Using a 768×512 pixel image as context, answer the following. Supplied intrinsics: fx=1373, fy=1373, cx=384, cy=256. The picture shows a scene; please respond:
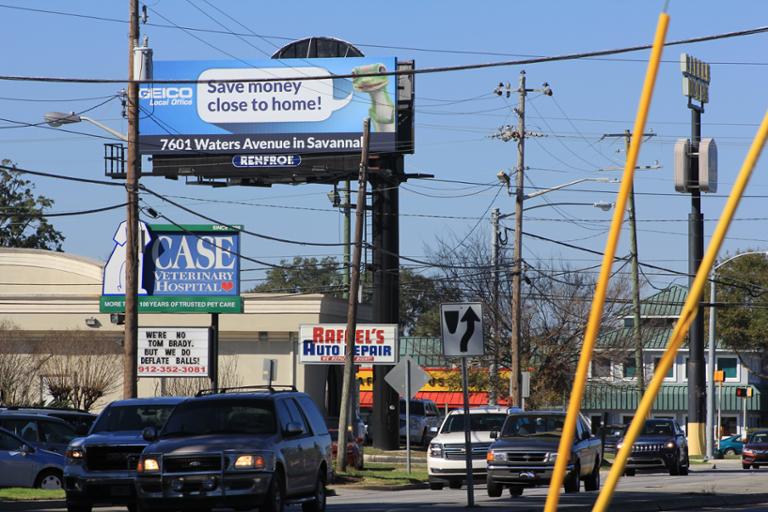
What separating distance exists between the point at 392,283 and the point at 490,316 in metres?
12.9

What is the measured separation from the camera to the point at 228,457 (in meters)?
16.9

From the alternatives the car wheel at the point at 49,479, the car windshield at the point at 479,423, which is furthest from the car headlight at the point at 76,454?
the car windshield at the point at 479,423

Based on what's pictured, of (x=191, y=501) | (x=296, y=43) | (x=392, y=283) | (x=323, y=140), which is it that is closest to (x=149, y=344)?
(x=392, y=283)

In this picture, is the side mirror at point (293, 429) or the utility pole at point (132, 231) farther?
the utility pole at point (132, 231)

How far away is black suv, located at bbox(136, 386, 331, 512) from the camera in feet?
55.4

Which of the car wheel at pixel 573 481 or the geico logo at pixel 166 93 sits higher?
the geico logo at pixel 166 93

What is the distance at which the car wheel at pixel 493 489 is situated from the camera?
994 inches

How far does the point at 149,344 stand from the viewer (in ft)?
127

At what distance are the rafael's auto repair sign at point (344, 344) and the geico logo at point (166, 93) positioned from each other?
1402 cm

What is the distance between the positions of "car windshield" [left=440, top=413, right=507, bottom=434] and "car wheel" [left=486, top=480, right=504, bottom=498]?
11.8 ft

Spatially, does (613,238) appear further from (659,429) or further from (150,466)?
(659,429)

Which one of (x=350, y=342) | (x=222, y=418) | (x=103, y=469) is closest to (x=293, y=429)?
(x=222, y=418)

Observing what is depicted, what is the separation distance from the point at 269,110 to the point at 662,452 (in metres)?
21.9

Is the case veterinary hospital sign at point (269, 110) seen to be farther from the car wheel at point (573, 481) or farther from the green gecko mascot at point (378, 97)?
the car wheel at point (573, 481)
